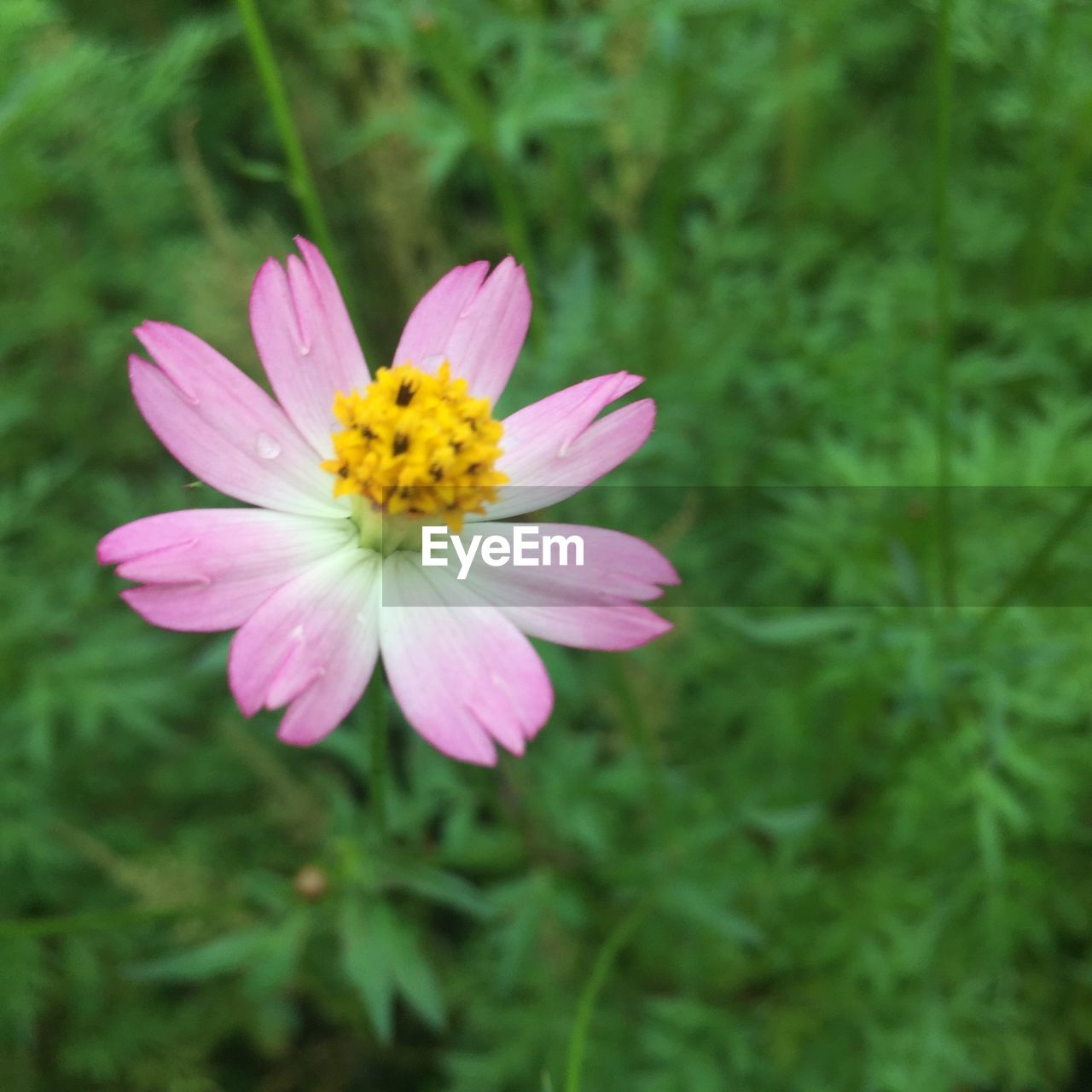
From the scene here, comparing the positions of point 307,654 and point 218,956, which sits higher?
point 307,654

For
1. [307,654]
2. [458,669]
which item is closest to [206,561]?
[307,654]

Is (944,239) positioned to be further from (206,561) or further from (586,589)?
(206,561)

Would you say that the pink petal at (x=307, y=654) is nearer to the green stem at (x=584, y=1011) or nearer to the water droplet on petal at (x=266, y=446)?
the water droplet on petal at (x=266, y=446)

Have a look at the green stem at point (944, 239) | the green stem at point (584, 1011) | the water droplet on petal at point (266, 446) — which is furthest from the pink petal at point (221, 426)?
the green stem at point (944, 239)

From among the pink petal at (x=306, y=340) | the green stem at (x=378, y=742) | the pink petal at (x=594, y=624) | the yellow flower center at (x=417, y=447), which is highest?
the pink petal at (x=306, y=340)

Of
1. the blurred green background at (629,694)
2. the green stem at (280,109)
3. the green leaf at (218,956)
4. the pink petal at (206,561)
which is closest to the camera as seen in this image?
the pink petal at (206,561)

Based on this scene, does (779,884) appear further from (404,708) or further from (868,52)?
(868,52)
